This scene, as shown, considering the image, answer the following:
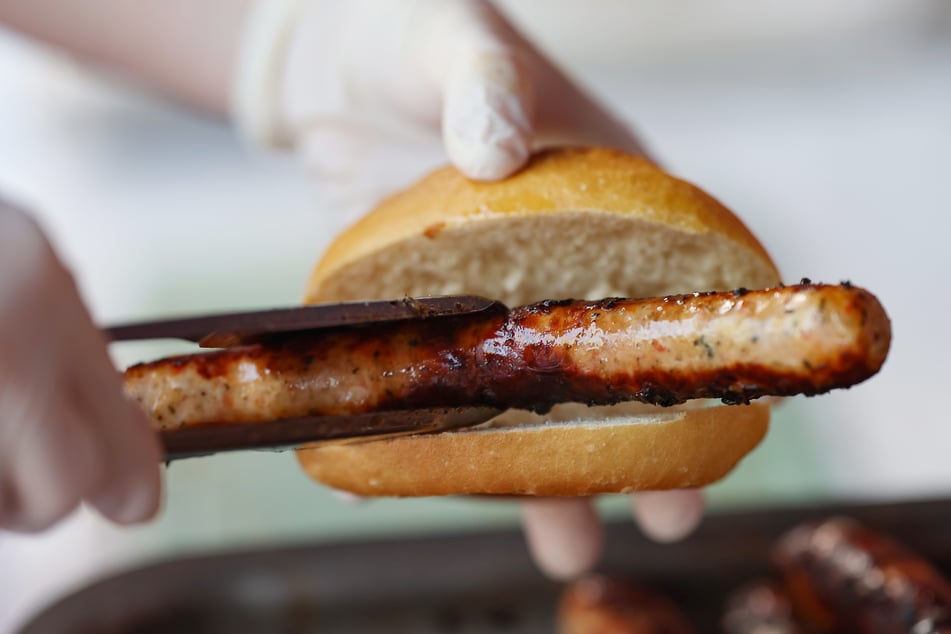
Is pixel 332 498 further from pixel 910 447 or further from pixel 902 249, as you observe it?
pixel 902 249

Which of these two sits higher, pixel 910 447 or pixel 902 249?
pixel 902 249

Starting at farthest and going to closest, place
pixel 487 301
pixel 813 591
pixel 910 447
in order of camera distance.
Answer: pixel 910 447, pixel 813 591, pixel 487 301

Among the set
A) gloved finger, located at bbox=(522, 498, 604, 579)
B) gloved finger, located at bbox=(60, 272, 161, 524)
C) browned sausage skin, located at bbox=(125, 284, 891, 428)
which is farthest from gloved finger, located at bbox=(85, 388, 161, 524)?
gloved finger, located at bbox=(522, 498, 604, 579)

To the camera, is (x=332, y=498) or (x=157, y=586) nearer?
(x=157, y=586)

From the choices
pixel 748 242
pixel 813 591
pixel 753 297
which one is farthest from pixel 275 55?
pixel 813 591

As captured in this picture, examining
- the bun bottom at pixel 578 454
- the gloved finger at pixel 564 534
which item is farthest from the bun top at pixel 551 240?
the gloved finger at pixel 564 534

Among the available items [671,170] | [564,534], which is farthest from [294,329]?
[671,170]

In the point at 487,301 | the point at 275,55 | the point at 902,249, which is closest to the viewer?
the point at 487,301

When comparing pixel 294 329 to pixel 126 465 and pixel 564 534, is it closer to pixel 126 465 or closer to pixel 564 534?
pixel 126 465
